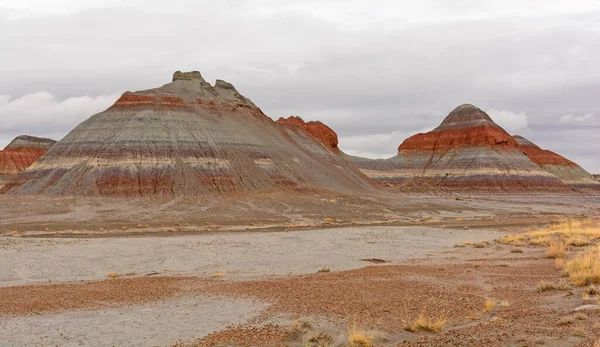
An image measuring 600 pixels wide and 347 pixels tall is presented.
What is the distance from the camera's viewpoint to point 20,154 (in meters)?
154

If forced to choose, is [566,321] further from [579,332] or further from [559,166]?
[559,166]

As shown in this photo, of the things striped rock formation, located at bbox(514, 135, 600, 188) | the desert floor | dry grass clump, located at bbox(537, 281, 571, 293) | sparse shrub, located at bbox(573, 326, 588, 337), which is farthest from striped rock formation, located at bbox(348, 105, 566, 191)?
sparse shrub, located at bbox(573, 326, 588, 337)

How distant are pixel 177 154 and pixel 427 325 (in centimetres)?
7052

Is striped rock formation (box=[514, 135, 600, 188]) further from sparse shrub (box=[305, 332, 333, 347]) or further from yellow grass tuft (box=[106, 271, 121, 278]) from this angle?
sparse shrub (box=[305, 332, 333, 347])

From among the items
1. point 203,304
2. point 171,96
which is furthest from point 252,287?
point 171,96

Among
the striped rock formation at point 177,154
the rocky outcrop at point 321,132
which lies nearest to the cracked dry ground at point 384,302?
the striped rock formation at point 177,154

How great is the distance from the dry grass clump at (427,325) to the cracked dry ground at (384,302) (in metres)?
0.16

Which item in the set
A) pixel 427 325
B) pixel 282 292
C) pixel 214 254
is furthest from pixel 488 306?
pixel 214 254

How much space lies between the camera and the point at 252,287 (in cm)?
1706

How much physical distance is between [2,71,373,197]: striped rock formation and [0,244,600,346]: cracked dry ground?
53813mm

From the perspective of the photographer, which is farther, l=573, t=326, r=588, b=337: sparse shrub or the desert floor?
the desert floor

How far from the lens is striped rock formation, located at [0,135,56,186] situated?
148m

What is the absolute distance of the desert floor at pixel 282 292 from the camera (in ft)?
36.8

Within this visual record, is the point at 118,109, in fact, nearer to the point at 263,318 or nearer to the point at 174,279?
the point at 174,279
